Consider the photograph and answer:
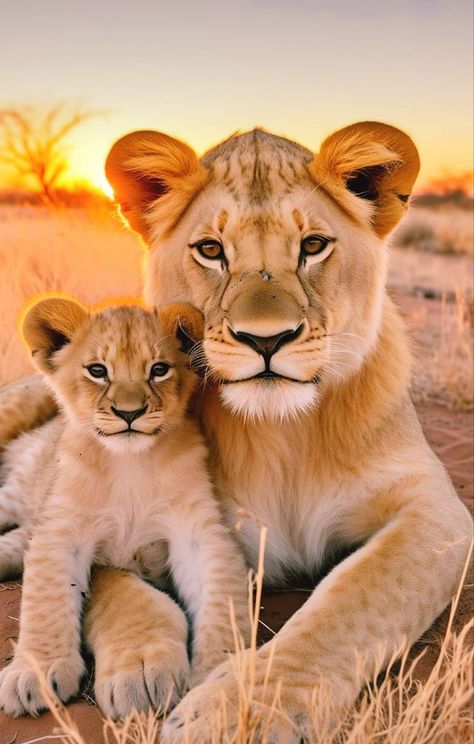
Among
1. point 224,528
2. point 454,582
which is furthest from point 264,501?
point 454,582

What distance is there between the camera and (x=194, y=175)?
3039 millimetres

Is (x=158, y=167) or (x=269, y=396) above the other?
(x=158, y=167)

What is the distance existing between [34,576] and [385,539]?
1055mm

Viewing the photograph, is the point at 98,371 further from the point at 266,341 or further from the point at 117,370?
the point at 266,341

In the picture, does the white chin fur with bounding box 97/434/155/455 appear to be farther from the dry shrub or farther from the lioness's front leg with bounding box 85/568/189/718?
the dry shrub

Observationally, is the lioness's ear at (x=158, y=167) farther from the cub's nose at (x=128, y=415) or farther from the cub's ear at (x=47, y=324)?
the cub's nose at (x=128, y=415)

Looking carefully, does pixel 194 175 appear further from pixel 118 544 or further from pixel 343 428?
pixel 118 544

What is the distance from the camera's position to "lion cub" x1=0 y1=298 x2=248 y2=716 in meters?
2.70

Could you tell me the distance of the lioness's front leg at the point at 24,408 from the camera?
4414 millimetres

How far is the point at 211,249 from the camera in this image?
287 cm

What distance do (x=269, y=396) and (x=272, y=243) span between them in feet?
1.47

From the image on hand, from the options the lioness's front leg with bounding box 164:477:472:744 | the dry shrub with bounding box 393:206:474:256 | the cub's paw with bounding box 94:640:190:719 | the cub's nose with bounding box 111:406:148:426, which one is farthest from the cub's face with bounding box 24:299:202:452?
the dry shrub with bounding box 393:206:474:256

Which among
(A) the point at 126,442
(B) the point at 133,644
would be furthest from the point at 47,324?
(B) the point at 133,644

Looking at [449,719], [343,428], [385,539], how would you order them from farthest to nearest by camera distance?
[343,428] → [385,539] → [449,719]
